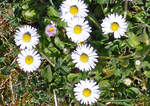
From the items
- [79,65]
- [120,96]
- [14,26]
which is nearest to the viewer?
[79,65]

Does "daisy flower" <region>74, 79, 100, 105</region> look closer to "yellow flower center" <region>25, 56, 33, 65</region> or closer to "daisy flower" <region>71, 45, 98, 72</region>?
"daisy flower" <region>71, 45, 98, 72</region>

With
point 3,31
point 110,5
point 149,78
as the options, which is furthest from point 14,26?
point 149,78

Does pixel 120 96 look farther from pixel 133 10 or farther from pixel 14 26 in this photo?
pixel 14 26

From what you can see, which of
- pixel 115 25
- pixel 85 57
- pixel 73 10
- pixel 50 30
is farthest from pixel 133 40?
pixel 50 30

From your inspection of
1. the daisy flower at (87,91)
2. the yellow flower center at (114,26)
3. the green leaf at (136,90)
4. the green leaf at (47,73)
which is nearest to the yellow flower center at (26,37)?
the green leaf at (47,73)

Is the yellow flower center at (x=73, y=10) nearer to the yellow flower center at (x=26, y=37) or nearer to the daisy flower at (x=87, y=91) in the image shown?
the yellow flower center at (x=26, y=37)

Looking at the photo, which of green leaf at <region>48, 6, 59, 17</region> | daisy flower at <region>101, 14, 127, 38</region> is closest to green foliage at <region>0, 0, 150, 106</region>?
green leaf at <region>48, 6, 59, 17</region>

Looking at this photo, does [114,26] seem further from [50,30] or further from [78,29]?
[50,30]
